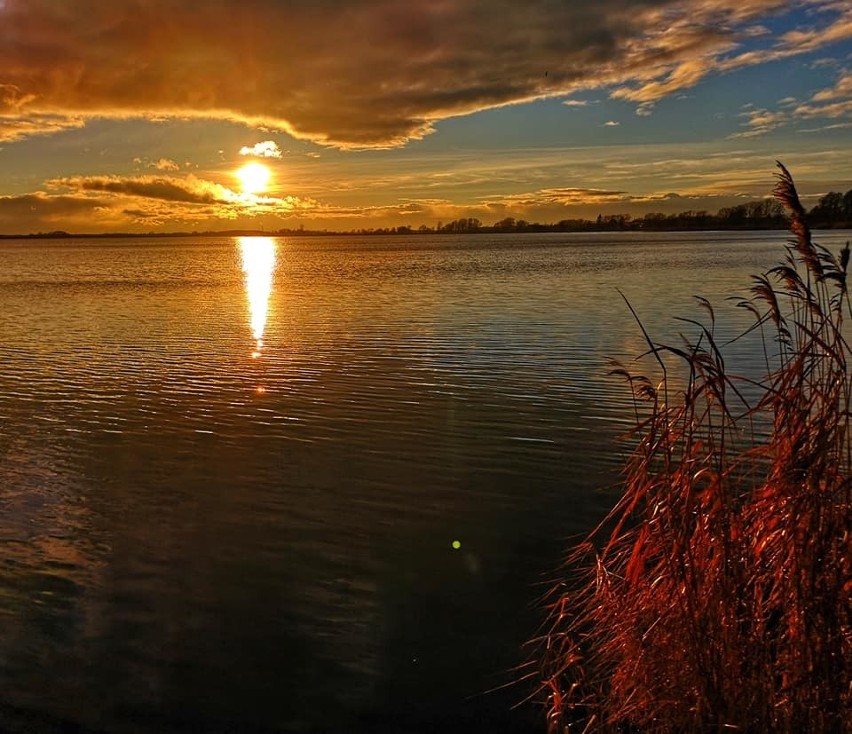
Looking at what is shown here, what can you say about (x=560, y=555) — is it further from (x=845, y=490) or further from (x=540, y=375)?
(x=540, y=375)

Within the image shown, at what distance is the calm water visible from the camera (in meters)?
7.36

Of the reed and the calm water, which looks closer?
the reed

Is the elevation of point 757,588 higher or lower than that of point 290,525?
higher

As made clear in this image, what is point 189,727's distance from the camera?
6809 mm

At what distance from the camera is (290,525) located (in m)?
11.1

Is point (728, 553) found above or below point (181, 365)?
above

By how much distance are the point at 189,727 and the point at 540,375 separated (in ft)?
51.3

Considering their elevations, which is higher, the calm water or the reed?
the reed

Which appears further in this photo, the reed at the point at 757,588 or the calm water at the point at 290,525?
the calm water at the point at 290,525

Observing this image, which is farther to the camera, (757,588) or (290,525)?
(290,525)

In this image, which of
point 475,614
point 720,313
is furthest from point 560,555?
point 720,313

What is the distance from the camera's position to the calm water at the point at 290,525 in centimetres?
736

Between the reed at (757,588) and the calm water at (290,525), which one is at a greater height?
the reed at (757,588)

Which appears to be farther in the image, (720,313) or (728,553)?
(720,313)
